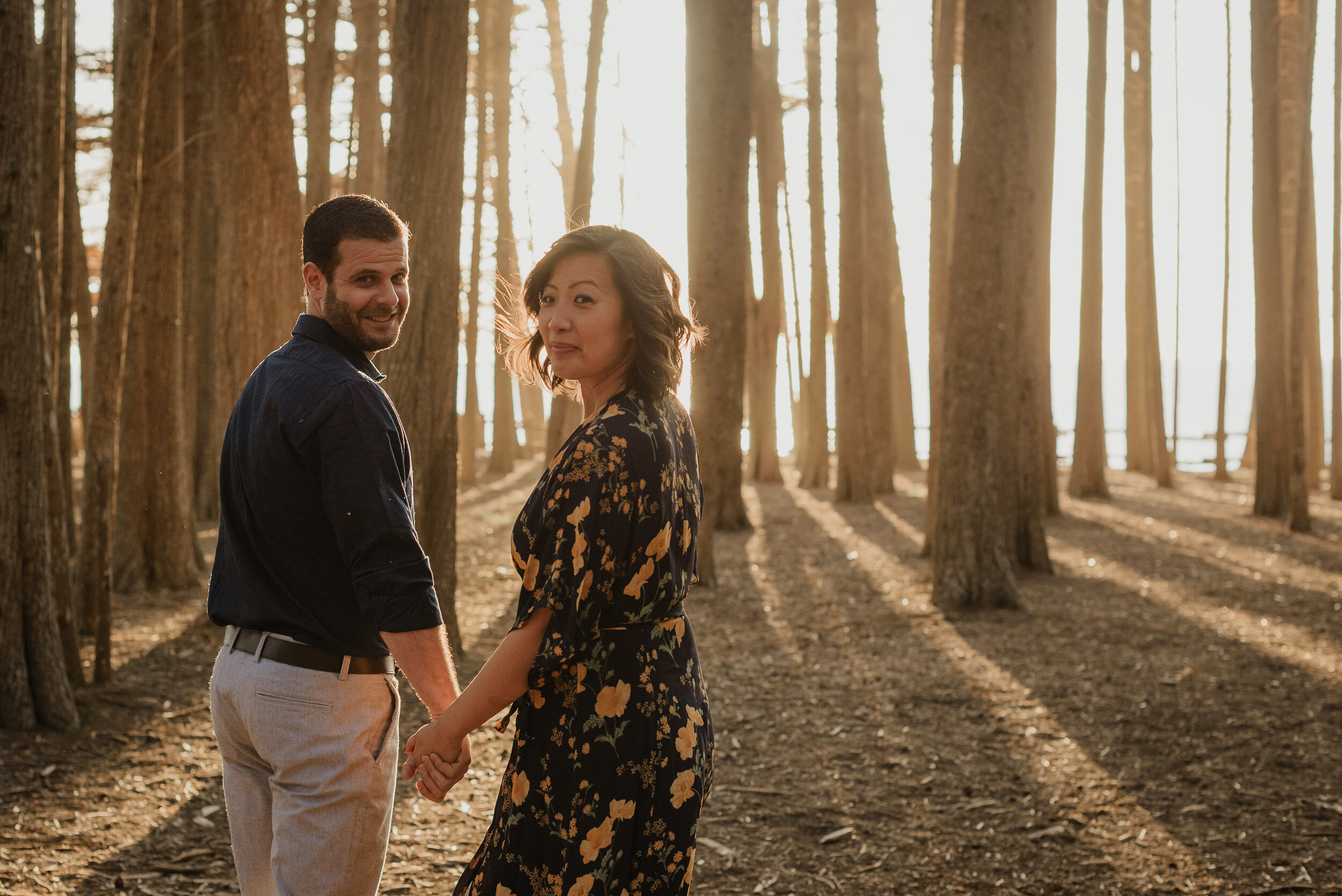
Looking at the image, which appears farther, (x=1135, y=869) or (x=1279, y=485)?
(x=1279, y=485)

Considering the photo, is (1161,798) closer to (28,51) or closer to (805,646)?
(805,646)

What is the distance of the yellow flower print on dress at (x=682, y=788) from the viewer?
2111mm

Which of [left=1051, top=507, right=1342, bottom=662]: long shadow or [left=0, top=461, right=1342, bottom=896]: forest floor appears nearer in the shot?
[left=0, top=461, right=1342, bottom=896]: forest floor

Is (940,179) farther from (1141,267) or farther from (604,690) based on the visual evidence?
(604,690)

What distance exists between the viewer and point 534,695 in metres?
2.12

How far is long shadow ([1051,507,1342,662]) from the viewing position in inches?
316

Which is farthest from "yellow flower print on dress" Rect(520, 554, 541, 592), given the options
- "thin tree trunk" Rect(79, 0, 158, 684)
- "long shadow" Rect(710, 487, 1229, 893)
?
"thin tree trunk" Rect(79, 0, 158, 684)

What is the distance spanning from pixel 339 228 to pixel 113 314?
4.09 meters

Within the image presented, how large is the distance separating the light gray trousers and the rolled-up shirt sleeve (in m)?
0.22

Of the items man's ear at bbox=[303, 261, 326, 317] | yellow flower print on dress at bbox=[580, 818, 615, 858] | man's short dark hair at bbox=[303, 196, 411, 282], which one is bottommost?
yellow flower print on dress at bbox=[580, 818, 615, 858]

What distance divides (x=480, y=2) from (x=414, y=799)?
15863 millimetres

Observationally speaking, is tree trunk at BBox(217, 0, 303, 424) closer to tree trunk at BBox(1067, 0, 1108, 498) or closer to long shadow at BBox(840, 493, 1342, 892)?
long shadow at BBox(840, 493, 1342, 892)

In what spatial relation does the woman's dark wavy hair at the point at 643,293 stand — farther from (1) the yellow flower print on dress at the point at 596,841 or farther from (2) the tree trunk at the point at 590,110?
(2) the tree trunk at the point at 590,110

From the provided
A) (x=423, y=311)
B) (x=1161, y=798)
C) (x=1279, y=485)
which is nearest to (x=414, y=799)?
(x=423, y=311)
